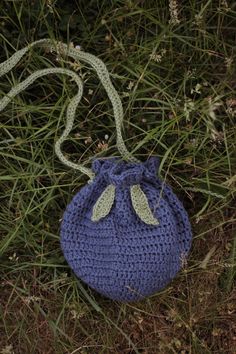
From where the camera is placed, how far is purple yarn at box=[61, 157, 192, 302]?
4.22ft

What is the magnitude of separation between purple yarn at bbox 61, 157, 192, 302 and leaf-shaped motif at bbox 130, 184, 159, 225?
15mm

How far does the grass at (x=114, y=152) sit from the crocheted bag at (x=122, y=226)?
48 millimetres

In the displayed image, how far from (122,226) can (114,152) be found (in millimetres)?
186

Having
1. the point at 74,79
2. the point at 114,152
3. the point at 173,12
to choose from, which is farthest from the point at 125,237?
the point at 173,12

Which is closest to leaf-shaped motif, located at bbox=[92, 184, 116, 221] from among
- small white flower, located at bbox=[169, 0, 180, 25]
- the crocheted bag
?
the crocheted bag

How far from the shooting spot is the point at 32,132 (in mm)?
1407

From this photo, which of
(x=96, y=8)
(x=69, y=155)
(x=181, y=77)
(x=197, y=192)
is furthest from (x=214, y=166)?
(x=96, y=8)

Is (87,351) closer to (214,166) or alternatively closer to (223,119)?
(214,166)

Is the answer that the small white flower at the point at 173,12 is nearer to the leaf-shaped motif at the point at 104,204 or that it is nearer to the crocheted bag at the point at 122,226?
the crocheted bag at the point at 122,226

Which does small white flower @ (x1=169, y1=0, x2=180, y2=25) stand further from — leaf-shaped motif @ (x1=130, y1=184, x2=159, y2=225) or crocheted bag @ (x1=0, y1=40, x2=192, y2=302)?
leaf-shaped motif @ (x1=130, y1=184, x2=159, y2=225)

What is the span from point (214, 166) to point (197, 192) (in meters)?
0.08

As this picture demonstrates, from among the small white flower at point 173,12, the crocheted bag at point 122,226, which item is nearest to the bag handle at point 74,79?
the crocheted bag at point 122,226

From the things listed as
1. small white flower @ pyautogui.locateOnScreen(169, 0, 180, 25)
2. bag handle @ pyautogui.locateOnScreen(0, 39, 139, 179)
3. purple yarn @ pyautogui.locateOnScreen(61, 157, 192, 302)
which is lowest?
purple yarn @ pyautogui.locateOnScreen(61, 157, 192, 302)

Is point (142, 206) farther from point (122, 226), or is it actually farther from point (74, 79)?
point (74, 79)
